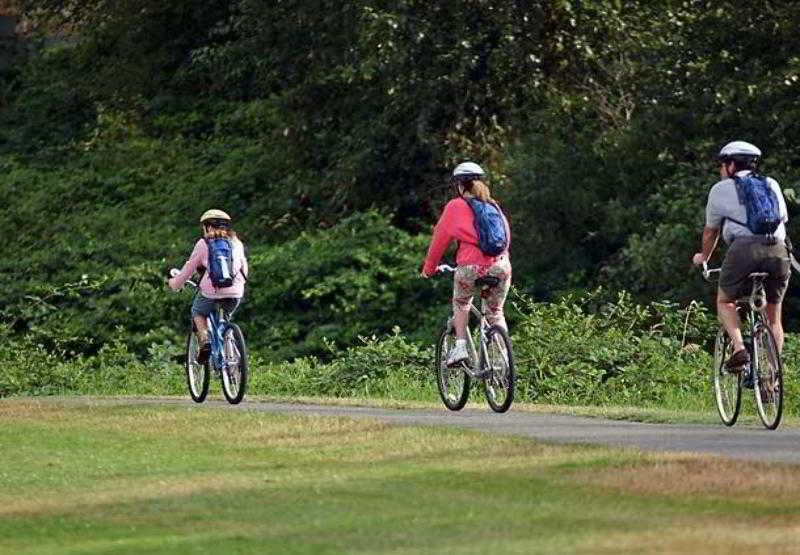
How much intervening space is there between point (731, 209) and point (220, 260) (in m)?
A: 5.55

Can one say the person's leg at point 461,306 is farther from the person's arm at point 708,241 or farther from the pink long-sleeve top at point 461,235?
the person's arm at point 708,241

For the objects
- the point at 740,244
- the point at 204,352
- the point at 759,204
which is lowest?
the point at 204,352

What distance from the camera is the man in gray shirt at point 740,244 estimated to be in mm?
15086

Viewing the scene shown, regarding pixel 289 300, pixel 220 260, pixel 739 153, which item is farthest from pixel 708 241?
pixel 289 300

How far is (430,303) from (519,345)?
701 centimetres

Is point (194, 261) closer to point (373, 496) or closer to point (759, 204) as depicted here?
point (759, 204)

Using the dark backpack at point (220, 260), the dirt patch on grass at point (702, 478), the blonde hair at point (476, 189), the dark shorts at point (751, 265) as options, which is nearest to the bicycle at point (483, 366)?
the blonde hair at point (476, 189)

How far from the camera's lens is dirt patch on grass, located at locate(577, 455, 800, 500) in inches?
462

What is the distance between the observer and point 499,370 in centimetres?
1722

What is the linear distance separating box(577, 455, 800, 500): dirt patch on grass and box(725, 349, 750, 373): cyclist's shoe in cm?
228

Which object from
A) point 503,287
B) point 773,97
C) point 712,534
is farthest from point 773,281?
point 773,97

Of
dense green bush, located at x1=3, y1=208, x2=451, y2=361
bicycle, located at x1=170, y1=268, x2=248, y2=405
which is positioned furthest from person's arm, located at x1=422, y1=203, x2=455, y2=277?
dense green bush, located at x1=3, y1=208, x2=451, y2=361

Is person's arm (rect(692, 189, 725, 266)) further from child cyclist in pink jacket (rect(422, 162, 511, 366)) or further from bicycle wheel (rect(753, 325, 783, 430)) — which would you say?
child cyclist in pink jacket (rect(422, 162, 511, 366))

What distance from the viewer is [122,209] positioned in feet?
130
